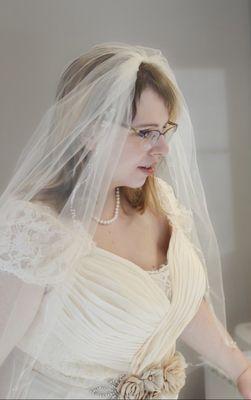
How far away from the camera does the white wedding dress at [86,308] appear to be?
67cm

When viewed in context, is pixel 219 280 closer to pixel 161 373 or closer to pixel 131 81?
pixel 161 373

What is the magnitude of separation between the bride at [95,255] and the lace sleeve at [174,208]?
0.04 metres

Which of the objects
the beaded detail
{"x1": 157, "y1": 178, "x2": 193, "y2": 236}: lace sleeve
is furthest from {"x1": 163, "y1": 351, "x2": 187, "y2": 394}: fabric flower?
{"x1": 157, "y1": 178, "x2": 193, "y2": 236}: lace sleeve

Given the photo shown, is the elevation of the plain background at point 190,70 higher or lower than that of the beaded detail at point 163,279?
higher

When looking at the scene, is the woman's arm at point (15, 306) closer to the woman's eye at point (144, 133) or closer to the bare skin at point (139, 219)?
the bare skin at point (139, 219)

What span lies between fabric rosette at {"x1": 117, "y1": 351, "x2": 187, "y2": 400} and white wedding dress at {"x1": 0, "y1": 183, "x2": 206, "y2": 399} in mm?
17

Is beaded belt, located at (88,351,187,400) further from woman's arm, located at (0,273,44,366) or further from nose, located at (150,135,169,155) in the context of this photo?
nose, located at (150,135,169,155)

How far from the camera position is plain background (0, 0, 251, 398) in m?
1.02

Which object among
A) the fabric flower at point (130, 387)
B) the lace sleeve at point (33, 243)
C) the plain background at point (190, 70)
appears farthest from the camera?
the plain background at point (190, 70)

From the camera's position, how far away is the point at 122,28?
3.52 feet

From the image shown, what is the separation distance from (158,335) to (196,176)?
1.01 feet

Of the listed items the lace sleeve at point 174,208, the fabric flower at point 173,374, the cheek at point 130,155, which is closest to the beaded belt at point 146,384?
the fabric flower at point 173,374

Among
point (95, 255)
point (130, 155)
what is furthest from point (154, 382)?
point (130, 155)

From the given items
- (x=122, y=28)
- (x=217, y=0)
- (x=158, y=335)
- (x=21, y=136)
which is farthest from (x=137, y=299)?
(x=217, y=0)
